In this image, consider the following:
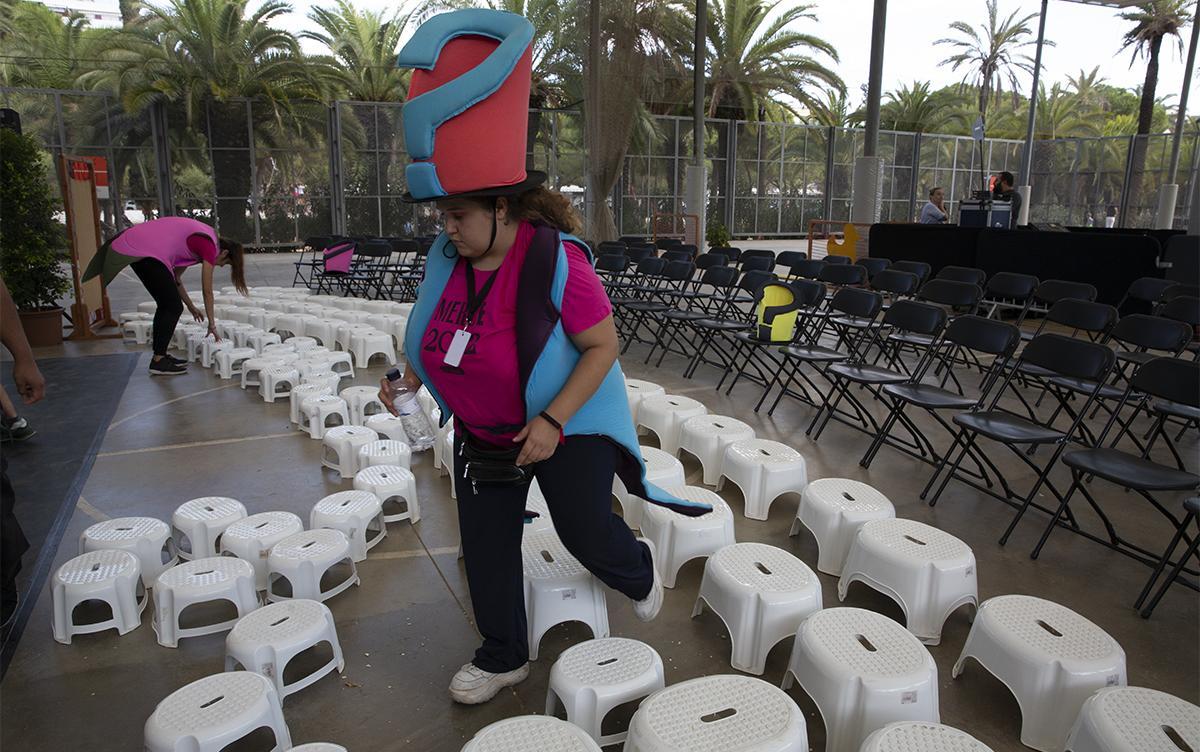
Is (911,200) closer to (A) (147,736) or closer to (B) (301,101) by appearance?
(B) (301,101)

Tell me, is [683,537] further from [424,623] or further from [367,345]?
[367,345]

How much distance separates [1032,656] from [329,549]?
2.45 m

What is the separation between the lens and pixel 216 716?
206cm

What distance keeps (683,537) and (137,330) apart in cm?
734

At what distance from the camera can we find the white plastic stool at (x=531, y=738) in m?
1.85

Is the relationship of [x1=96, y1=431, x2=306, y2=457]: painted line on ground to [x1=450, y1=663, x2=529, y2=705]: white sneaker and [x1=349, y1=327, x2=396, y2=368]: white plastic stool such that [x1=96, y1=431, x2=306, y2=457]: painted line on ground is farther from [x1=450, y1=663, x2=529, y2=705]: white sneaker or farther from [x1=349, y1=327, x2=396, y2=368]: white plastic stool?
[x1=450, y1=663, x2=529, y2=705]: white sneaker

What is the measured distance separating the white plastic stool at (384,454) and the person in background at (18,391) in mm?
1538

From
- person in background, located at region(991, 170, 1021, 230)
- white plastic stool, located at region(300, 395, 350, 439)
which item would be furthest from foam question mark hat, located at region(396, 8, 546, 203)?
person in background, located at region(991, 170, 1021, 230)

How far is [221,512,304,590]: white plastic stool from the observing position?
3.14 m

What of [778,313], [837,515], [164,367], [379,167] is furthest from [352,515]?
[379,167]

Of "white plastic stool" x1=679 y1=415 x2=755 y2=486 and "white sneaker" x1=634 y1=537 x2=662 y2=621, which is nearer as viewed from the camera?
"white sneaker" x1=634 y1=537 x2=662 y2=621

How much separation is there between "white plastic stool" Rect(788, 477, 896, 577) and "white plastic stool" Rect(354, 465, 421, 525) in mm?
1872

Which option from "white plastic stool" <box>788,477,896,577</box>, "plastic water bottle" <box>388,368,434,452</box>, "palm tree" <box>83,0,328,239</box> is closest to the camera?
"plastic water bottle" <box>388,368,434,452</box>

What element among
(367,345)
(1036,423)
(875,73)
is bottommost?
(367,345)
